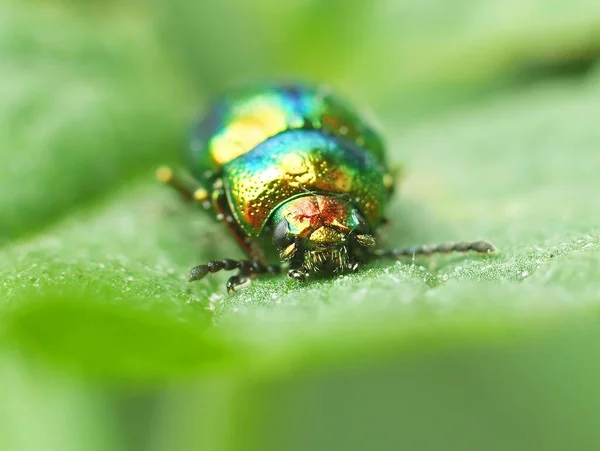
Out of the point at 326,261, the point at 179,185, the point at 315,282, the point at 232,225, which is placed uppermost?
the point at 179,185

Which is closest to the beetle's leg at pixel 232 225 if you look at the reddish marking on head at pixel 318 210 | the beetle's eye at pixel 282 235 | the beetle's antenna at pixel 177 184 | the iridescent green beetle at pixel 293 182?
the iridescent green beetle at pixel 293 182

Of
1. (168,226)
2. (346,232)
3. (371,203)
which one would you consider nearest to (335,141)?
(371,203)

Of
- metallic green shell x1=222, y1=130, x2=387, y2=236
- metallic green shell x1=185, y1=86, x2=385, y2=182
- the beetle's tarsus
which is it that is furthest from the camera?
metallic green shell x1=185, y1=86, x2=385, y2=182

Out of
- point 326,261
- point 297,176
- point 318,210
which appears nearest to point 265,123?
point 297,176

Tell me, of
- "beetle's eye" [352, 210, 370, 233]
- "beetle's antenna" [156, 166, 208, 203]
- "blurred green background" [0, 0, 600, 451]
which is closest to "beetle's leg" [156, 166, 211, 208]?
"beetle's antenna" [156, 166, 208, 203]

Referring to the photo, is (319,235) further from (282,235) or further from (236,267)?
(236,267)

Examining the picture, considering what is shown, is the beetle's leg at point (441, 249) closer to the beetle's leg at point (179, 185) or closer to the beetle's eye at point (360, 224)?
the beetle's eye at point (360, 224)

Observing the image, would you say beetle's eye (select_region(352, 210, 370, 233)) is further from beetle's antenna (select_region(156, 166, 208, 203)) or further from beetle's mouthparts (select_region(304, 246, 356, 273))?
beetle's antenna (select_region(156, 166, 208, 203))
